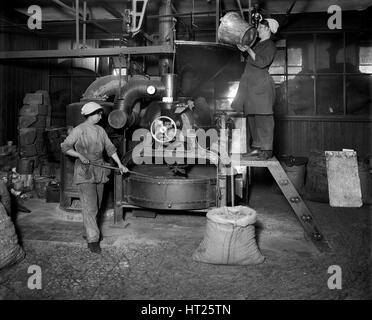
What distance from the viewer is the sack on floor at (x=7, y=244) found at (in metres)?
3.97

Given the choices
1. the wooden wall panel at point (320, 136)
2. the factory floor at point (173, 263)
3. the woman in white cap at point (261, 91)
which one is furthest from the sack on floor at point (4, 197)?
the wooden wall panel at point (320, 136)

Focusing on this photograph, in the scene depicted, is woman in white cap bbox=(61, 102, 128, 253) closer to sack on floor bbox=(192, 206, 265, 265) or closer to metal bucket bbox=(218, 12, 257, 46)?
sack on floor bbox=(192, 206, 265, 265)

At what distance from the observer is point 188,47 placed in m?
6.46

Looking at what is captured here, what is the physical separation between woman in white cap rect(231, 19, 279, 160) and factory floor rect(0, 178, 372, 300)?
145cm

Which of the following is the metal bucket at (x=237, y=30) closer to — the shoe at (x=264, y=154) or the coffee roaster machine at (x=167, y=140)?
the coffee roaster machine at (x=167, y=140)

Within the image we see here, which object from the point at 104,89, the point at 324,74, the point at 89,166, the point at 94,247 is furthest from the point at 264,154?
the point at 324,74

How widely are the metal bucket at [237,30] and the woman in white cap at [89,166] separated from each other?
2.28m

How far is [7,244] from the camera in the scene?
13.3ft

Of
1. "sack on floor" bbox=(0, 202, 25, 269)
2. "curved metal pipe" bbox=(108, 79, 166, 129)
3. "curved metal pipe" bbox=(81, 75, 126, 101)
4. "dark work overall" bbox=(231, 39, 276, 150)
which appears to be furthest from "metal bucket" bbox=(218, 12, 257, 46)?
"sack on floor" bbox=(0, 202, 25, 269)

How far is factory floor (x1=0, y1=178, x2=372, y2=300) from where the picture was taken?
3.57 metres

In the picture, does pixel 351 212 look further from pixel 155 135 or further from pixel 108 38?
pixel 108 38

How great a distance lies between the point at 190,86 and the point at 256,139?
12.0ft
